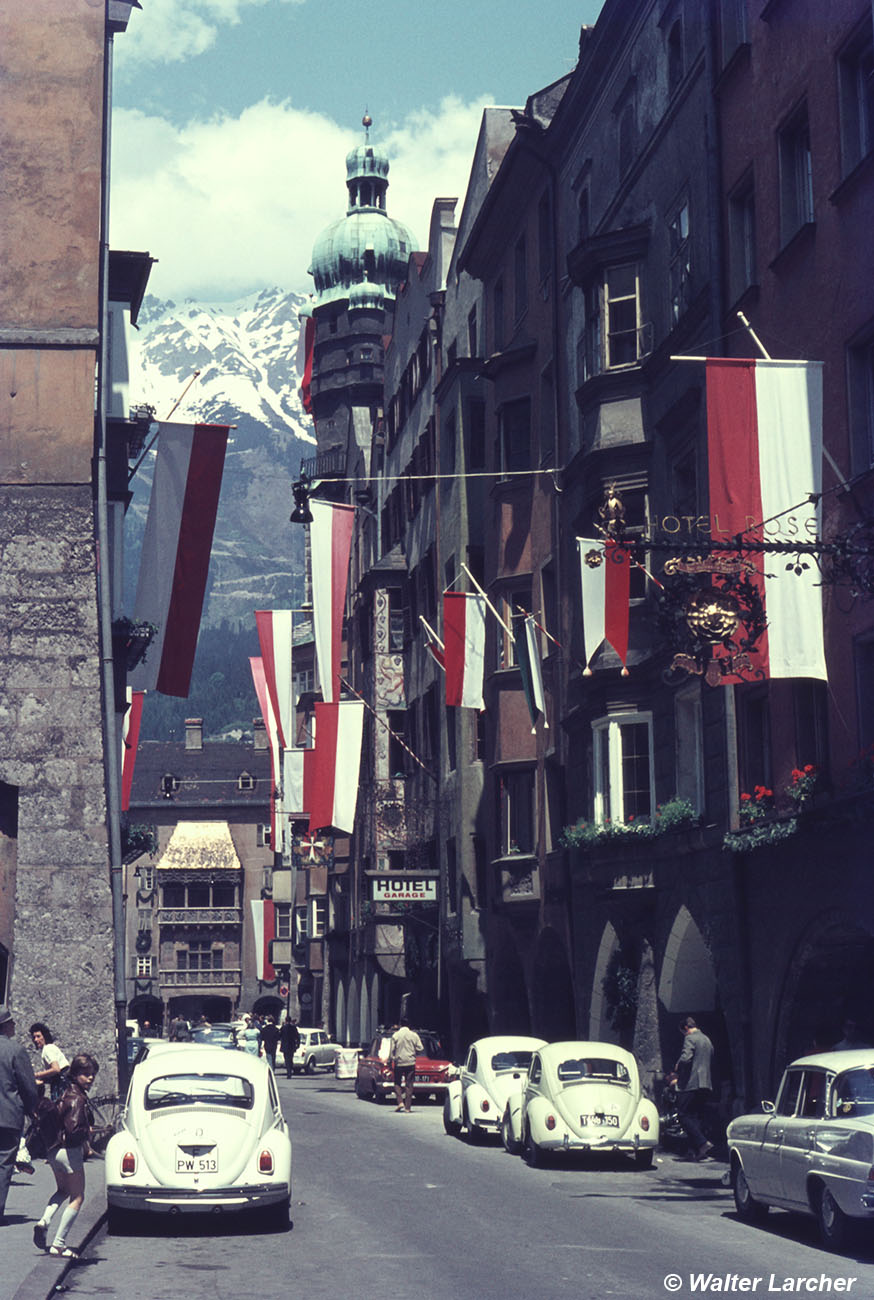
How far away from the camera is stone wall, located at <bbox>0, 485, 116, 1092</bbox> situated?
26578 millimetres

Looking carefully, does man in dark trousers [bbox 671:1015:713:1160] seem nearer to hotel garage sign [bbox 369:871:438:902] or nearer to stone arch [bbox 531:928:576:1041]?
stone arch [bbox 531:928:576:1041]

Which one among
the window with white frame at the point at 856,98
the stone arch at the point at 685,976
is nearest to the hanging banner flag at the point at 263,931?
the stone arch at the point at 685,976

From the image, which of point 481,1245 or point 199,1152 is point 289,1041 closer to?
point 199,1152

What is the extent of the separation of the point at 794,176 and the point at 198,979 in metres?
101

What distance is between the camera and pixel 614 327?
108ft

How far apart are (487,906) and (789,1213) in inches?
1029

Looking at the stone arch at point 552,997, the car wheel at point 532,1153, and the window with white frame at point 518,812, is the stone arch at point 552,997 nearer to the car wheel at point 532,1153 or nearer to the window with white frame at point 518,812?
the window with white frame at point 518,812

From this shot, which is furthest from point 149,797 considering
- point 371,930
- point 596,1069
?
point 596,1069

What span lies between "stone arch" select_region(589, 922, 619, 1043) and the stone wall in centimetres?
1009

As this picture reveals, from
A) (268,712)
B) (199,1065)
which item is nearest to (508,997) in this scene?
(268,712)

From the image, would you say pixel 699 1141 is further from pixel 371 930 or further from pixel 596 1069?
pixel 371 930

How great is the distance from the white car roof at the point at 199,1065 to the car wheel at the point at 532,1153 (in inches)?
268

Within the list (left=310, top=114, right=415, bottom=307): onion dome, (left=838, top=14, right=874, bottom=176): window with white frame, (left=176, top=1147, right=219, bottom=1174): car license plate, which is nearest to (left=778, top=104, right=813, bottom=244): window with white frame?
(left=838, top=14, right=874, bottom=176): window with white frame

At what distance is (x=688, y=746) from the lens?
29.5m
